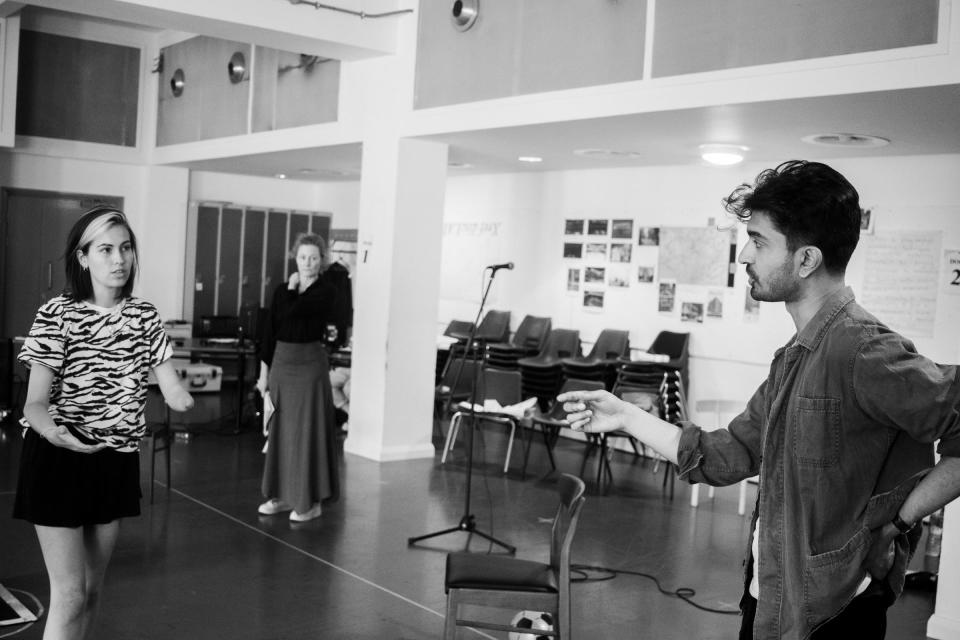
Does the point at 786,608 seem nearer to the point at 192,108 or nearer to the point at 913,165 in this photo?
the point at 913,165

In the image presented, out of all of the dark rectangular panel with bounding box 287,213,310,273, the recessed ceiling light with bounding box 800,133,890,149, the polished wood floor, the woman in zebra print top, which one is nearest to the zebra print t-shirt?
the woman in zebra print top

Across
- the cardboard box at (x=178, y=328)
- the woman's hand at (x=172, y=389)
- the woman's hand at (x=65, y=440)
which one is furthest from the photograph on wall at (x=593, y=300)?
the woman's hand at (x=65, y=440)

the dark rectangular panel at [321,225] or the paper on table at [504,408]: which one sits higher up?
the dark rectangular panel at [321,225]

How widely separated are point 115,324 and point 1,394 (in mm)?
7473

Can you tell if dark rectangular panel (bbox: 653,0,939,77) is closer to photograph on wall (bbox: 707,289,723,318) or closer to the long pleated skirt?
the long pleated skirt

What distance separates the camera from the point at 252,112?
1059cm

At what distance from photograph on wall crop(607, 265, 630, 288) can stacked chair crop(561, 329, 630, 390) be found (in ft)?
1.65

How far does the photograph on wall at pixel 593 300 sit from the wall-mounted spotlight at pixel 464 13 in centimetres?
357

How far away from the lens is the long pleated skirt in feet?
20.1

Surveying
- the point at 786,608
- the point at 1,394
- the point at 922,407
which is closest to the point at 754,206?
the point at 922,407

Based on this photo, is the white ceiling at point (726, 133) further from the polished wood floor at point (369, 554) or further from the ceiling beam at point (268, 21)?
the polished wood floor at point (369, 554)

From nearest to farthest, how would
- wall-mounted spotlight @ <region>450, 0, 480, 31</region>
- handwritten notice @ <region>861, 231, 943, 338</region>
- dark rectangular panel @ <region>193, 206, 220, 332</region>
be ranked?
wall-mounted spotlight @ <region>450, 0, 480, 31</region>, handwritten notice @ <region>861, 231, 943, 338</region>, dark rectangular panel @ <region>193, 206, 220, 332</region>

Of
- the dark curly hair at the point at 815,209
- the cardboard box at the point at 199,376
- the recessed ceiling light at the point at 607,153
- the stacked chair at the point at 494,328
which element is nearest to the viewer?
the dark curly hair at the point at 815,209

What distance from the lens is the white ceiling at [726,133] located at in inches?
228
